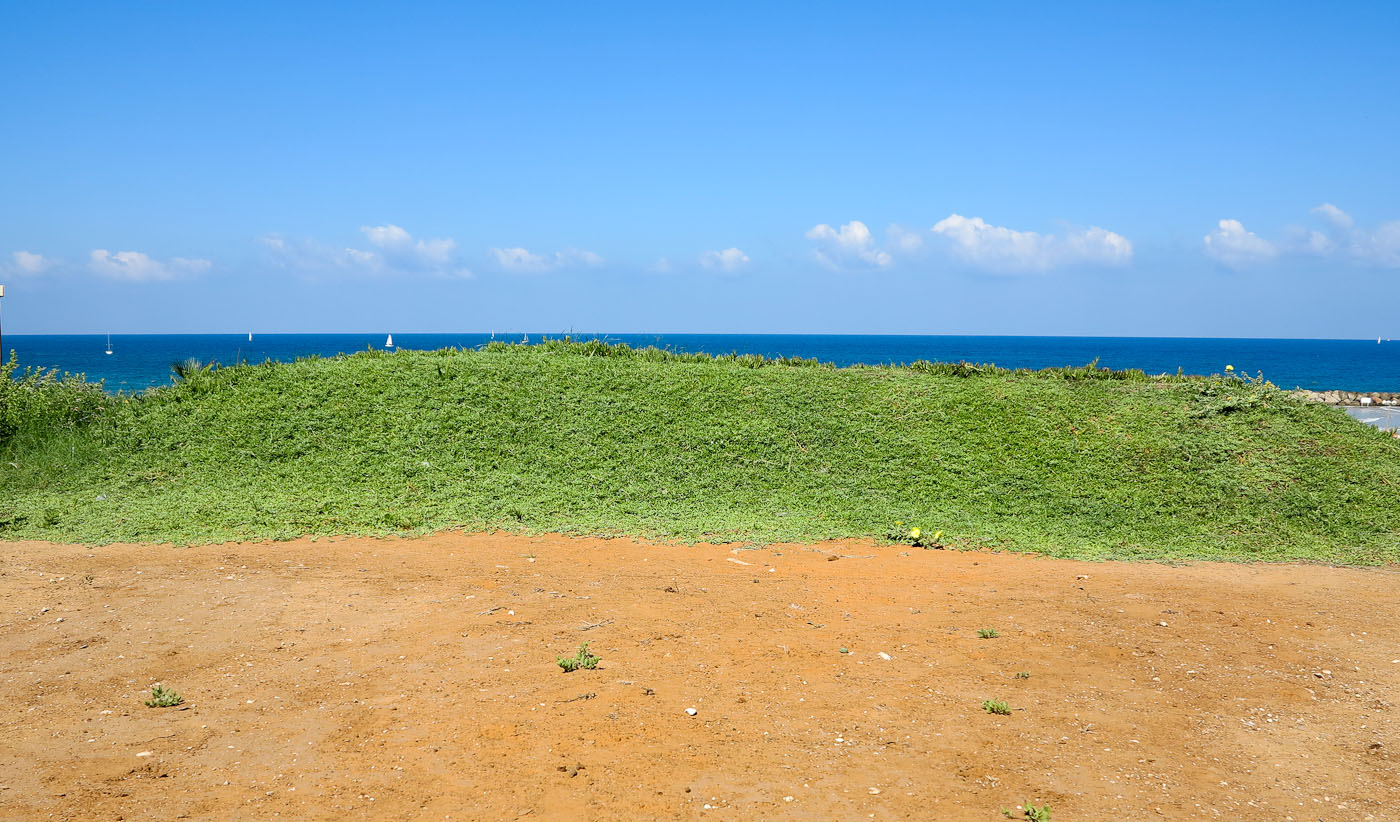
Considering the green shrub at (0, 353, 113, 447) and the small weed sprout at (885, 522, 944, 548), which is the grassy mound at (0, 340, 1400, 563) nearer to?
the green shrub at (0, 353, 113, 447)

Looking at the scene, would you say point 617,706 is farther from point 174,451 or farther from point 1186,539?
point 174,451

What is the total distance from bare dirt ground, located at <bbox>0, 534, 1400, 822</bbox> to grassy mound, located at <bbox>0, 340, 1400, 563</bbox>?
4.97 feet

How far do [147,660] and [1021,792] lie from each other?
5.64m

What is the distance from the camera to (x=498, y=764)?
4.47 m

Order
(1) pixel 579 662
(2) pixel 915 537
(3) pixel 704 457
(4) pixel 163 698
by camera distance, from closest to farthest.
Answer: (4) pixel 163 698
(1) pixel 579 662
(2) pixel 915 537
(3) pixel 704 457

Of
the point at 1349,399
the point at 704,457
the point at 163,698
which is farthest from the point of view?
the point at 1349,399

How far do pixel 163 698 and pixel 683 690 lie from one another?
3141 millimetres

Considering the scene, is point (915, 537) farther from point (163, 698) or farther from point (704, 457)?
point (163, 698)

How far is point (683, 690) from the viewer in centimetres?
545

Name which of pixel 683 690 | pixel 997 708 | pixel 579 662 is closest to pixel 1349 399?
pixel 997 708

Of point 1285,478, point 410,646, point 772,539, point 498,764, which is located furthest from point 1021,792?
point 1285,478

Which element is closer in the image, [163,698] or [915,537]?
[163,698]

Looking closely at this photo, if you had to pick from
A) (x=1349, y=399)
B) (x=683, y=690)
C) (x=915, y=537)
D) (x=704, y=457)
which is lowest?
(x=683, y=690)

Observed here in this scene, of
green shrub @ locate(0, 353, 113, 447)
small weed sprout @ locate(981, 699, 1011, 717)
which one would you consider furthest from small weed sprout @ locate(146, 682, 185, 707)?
green shrub @ locate(0, 353, 113, 447)
